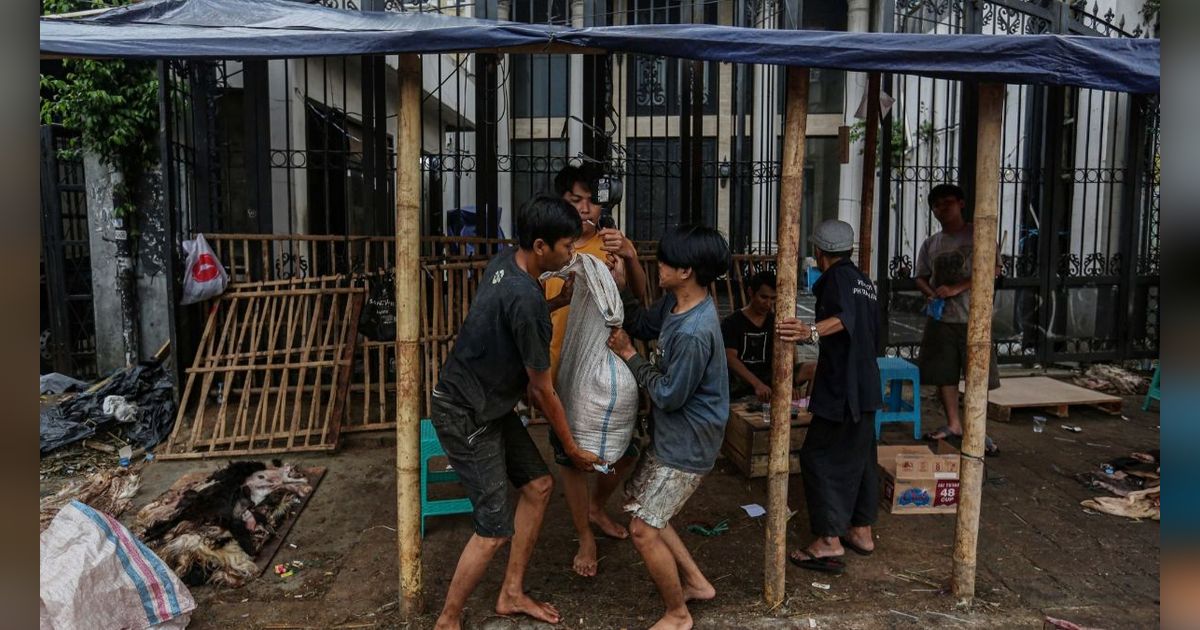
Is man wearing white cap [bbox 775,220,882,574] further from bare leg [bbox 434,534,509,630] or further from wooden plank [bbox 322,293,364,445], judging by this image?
wooden plank [bbox 322,293,364,445]

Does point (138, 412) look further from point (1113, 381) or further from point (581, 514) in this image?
point (1113, 381)

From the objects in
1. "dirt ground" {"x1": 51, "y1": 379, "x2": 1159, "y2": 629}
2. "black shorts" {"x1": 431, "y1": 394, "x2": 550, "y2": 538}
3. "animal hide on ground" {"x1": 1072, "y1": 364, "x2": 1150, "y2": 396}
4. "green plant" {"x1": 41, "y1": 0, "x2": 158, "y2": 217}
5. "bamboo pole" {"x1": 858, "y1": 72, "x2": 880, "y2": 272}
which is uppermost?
"green plant" {"x1": 41, "y1": 0, "x2": 158, "y2": 217}

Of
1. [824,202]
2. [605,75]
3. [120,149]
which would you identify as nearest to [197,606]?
[120,149]

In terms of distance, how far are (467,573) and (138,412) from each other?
4.15 m

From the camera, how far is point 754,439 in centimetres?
474

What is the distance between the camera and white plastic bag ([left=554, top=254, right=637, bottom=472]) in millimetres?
3148

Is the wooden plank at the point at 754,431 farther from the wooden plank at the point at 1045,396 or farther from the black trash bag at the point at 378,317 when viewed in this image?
the black trash bag at the point at 378,317

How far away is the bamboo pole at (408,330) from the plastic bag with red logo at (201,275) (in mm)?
3369

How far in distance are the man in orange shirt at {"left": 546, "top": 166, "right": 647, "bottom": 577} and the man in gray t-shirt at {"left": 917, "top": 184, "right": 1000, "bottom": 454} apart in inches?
114

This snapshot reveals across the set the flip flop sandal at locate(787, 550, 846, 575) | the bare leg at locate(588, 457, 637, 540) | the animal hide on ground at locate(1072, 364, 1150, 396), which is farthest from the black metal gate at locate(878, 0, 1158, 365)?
the bare leg at locate(588, 457, 637, 540)

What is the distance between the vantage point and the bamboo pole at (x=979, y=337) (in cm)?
328

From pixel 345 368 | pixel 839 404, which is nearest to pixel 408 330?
pixel 839 404

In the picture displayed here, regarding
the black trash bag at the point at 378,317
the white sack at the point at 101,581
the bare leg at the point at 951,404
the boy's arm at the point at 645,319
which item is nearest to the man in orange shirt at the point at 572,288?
the boy's arm at the point at 645,319

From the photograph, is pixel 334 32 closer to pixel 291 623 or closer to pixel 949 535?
pixel 291 623
